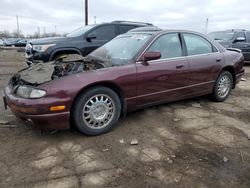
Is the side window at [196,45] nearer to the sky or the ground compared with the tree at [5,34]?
nearer to the ground

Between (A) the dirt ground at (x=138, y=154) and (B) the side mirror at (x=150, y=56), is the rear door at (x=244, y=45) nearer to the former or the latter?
(A) the dirt ground at (x=138, y=154)

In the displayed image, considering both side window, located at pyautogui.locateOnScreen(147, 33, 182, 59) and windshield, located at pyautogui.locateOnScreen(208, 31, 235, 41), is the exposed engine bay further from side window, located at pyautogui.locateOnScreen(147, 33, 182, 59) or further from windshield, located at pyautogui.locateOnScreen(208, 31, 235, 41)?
windshield, located at pyautogui.locateOnScreen(208, 31, 235, 41)

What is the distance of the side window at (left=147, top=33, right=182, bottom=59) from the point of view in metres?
4.77

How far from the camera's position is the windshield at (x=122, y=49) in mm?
4594

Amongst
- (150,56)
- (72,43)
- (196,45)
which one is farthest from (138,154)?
(72,43)

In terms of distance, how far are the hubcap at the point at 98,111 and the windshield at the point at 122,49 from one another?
2.30 feet

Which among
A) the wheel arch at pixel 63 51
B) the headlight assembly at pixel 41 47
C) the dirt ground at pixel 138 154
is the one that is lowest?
the dirt ground at pixel 138 154

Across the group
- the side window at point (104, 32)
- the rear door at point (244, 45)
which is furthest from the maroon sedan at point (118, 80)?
the rear door at point (244, 45)

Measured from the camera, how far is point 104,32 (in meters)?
8.70

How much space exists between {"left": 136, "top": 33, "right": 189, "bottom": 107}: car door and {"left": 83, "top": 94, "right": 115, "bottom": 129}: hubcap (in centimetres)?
55

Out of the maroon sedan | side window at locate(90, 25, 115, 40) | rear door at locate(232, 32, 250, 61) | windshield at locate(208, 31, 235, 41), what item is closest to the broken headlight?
the maroon sedan

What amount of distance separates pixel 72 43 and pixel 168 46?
377 centimetres

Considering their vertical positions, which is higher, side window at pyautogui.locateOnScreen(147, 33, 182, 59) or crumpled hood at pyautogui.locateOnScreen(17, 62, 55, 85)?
side window at pyautogui.locateOnScreen(147, 33, 182, 59)

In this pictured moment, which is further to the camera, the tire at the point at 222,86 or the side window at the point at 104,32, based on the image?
the side window at the point at 104,32
